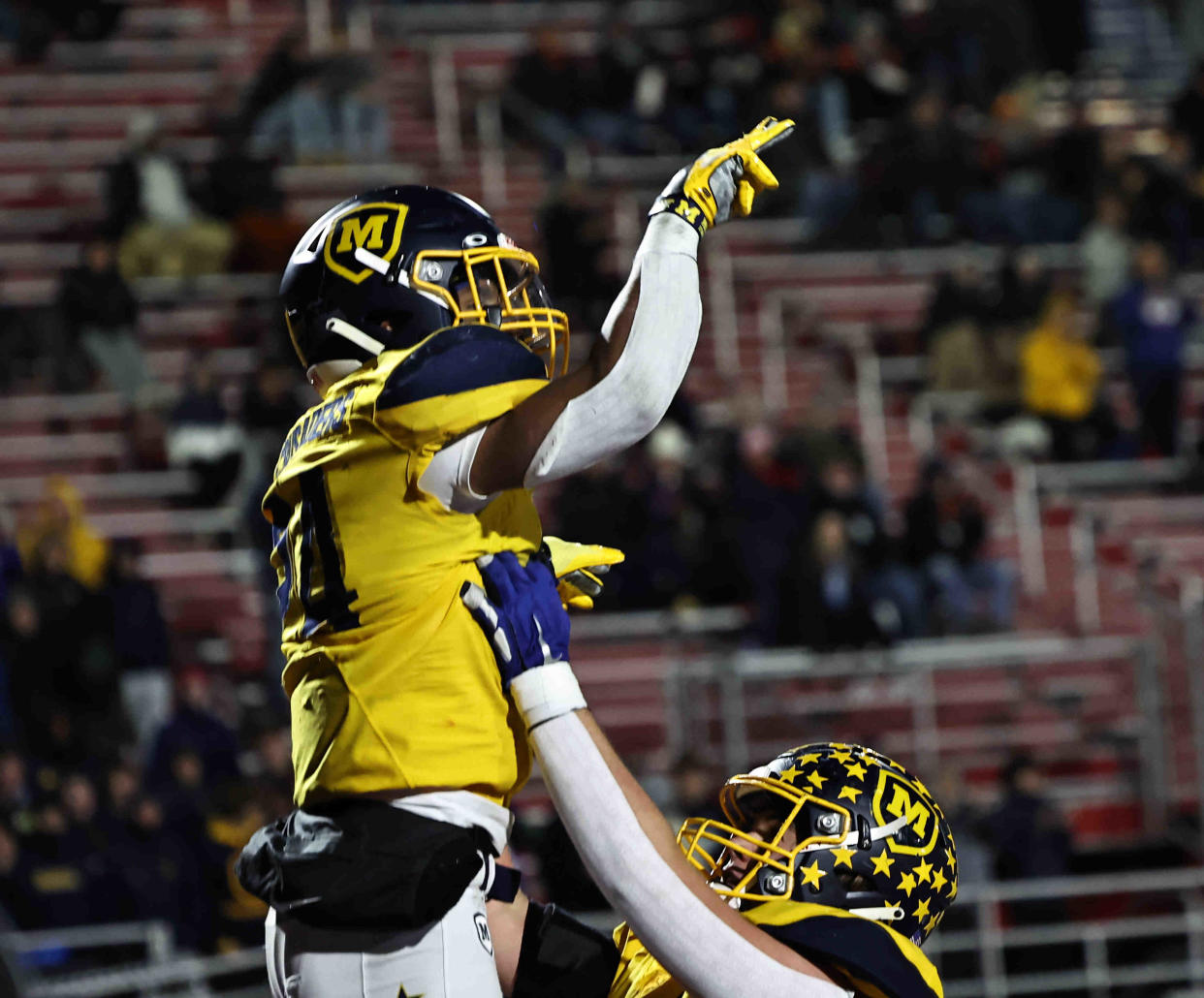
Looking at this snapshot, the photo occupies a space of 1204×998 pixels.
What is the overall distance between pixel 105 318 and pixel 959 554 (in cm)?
515

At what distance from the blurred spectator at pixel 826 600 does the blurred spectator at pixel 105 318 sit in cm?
419

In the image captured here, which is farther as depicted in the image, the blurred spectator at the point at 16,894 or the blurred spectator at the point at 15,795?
the blurred spectator at the point at 15,795

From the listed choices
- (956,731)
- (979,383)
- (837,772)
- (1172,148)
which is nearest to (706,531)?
(956,731)

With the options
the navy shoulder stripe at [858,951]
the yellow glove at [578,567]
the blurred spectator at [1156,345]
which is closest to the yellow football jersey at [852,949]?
the navy shoulder stripe at [858,951]

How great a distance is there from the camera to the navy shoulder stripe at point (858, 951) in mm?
3059

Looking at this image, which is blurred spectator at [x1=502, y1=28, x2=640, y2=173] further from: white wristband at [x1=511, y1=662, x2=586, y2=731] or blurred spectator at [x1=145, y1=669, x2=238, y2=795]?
white wristband at [x1=511, y1=662, x2=586, y2=731]

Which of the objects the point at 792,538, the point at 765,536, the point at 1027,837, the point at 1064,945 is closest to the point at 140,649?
the point at 765,536

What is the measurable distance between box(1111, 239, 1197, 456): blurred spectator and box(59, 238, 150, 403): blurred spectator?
6223 mm

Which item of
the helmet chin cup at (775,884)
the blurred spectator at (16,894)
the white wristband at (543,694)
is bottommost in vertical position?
the blurred spectator at (16,894)

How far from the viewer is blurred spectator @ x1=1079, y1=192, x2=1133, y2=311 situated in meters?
13.6

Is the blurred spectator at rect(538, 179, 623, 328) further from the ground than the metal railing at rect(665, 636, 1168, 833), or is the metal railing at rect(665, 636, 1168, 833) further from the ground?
the blurred spectator at rect(538, 179, 623, 328)

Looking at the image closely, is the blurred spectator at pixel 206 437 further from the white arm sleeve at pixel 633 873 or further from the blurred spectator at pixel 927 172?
the white arm sleeve at pixel 633 873

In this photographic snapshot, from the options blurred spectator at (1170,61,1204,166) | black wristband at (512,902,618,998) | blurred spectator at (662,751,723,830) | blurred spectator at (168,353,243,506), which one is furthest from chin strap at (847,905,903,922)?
blurred spectator at (1170,61,1204,166)

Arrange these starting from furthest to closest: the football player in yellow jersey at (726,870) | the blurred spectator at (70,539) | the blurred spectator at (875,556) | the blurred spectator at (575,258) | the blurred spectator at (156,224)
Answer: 1. the blurred spectator at (156,224)
2. the blurred spectator at (575,258)
3. the blurred spectator at (875,556)
4. the blurred spectator at (70,539)
5. the football player in yellow jersey at (726,870)
